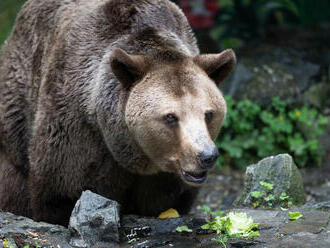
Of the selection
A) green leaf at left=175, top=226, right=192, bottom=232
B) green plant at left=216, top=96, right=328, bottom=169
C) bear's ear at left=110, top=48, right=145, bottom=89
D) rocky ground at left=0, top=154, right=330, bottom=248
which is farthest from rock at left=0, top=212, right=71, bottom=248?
green plant at left=216, top=96, right=328, bottom=169

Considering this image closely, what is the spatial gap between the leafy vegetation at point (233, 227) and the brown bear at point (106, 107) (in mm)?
453

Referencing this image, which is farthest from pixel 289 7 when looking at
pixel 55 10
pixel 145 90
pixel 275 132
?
pixel 145 90

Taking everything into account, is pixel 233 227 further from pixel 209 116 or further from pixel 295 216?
pixel 209 116

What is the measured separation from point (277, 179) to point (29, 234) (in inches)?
91.0

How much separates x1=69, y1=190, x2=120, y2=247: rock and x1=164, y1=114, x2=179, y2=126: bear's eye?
0.83 m

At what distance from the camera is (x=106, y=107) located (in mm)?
5156

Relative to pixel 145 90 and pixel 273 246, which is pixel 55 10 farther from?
pixel 273 246

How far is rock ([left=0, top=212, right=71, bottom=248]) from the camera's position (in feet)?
15.0

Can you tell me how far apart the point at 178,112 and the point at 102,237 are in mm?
1132

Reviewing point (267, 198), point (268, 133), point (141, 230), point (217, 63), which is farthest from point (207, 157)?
point (268, 133)

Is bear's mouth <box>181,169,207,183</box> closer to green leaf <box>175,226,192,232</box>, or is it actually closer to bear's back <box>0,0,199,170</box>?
green leaf <box>175,226,192,232</box>

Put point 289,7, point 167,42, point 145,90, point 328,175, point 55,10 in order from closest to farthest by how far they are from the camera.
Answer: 1. point 145,90
2. point 167,42
3. point 55,10
4. point 328,175
5. point 289,7

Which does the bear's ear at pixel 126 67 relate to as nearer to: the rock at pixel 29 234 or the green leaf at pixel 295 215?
the rock at pixel 29 234

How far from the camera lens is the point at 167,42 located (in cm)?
527
